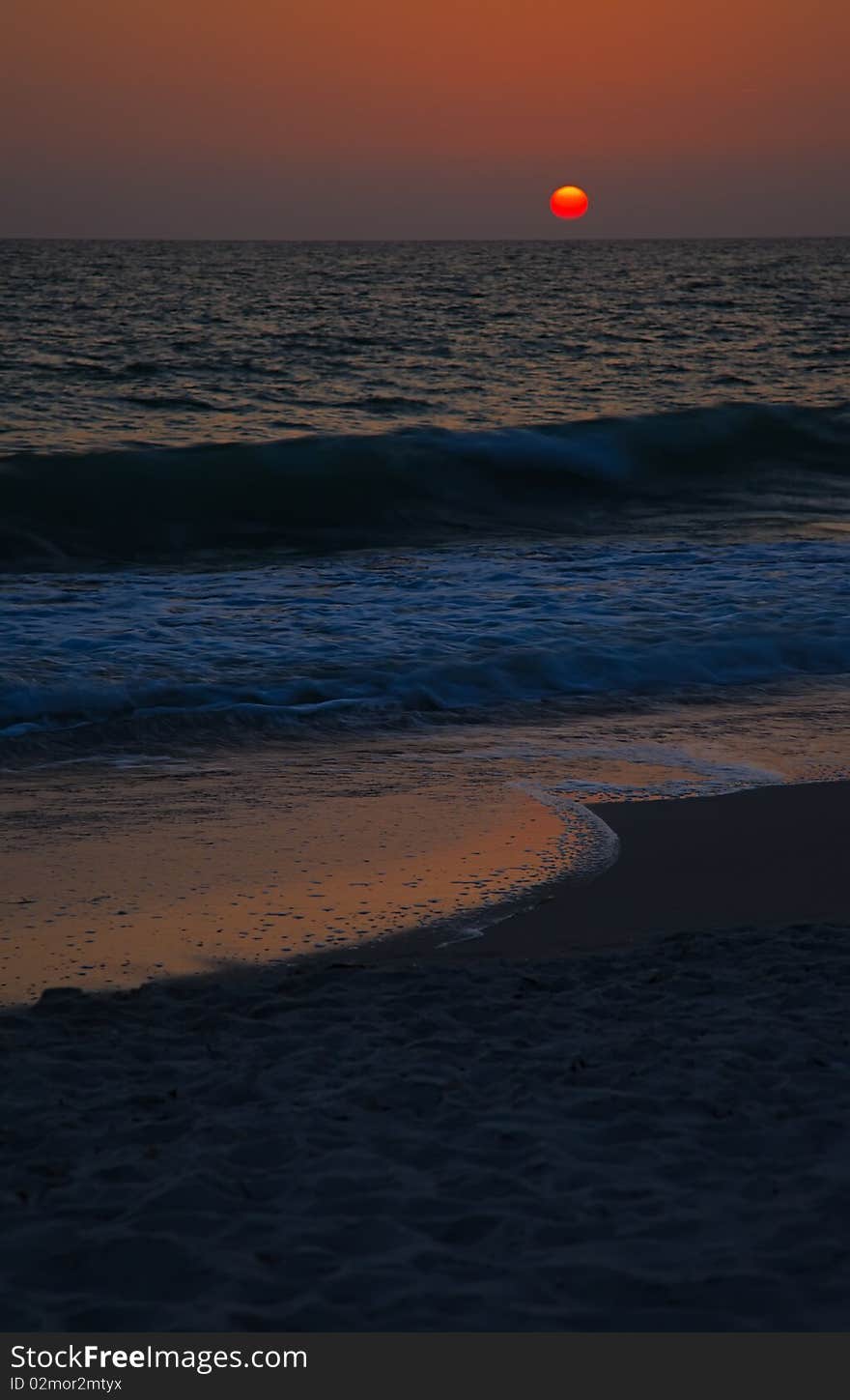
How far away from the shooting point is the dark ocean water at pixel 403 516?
9430 millimetres

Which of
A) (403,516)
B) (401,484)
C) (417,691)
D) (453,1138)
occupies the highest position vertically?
(401,484)

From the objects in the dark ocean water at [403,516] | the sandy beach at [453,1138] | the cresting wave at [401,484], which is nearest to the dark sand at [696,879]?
the sandy beach at [453,1138]

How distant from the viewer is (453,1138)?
12.4ft

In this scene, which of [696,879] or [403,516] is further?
[403,516]

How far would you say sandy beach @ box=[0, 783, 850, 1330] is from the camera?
314cm

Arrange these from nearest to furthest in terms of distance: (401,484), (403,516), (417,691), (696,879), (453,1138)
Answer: (453,1138) < (696,879) < (417,691) < (403,516) < (401,484)

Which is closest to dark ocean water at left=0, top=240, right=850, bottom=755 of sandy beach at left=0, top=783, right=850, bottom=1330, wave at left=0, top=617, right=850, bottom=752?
wave at left=0, top=617, right=850, bottom=752

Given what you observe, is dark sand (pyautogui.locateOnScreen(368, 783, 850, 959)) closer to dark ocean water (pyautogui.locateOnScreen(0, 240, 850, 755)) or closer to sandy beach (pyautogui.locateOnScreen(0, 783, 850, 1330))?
sandy beach (pyautogui.locateOnScreen(0, 783, 850, 1330))

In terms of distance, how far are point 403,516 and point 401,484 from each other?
1539 mm

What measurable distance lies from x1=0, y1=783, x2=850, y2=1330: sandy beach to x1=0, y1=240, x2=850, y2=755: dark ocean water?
3.70m

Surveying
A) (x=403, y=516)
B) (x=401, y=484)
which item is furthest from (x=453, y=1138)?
(x=401, y=484)

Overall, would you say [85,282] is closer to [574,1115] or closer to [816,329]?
[816,329]

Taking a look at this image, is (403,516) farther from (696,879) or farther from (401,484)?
(696,879)

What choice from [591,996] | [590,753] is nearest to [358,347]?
[590,753]
